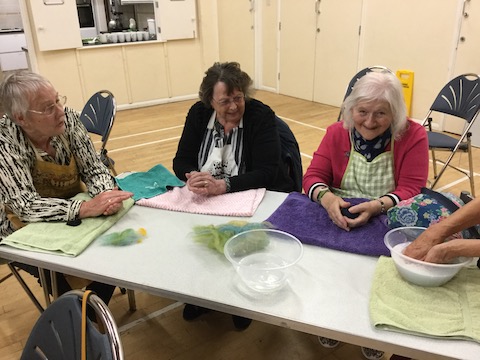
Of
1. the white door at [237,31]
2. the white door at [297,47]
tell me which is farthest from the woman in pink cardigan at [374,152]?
the white door at [237,31]

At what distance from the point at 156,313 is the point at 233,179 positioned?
2.85 feet

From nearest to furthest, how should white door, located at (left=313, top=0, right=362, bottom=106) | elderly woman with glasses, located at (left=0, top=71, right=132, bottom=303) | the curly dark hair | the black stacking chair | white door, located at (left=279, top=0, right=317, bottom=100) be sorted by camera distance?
elderly woman with glasses, located at (left=0, top=71, right=132, bottom=303)
the curly dark hair
the black stacking chair
white door, located at (left=313, top=0, right=362, bottom=106)
white door, located at (left=279, top=0, right=317, bottom=100)

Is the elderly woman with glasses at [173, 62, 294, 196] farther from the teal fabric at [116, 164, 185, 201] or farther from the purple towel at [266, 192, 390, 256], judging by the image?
the purple towel at [266, 192, 390, 256]

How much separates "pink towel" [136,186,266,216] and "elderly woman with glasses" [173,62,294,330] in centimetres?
13

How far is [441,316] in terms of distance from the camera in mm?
1063

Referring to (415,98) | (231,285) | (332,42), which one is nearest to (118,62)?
(332,42)

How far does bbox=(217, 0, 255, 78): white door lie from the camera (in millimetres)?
6957

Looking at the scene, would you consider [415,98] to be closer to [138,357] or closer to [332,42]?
[332,42]

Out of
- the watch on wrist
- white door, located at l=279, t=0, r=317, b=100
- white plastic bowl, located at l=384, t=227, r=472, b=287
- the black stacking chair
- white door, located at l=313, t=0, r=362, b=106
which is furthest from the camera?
white door, located at l=279, t=0, r=317, b=100

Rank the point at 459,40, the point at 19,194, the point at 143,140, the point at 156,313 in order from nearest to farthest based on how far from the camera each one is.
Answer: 1. the point at 19,194
2. the point at 156,313
3. the point at 459,40
4. the point at 143,140

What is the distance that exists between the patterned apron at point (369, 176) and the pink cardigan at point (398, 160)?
0.03m

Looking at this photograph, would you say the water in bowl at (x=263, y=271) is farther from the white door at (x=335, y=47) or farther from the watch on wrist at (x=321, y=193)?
the white door at (x=335, y=47)

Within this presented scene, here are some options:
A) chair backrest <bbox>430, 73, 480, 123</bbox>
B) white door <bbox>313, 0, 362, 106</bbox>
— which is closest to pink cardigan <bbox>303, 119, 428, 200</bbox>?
chair backrest <bbox>430, 73, 480, 123</bbox>

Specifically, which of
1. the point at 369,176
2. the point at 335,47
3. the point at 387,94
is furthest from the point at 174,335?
the point at 335,47
